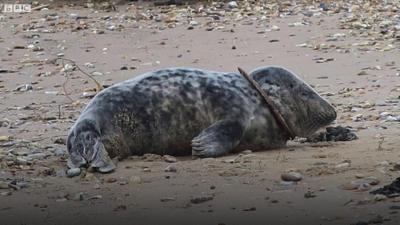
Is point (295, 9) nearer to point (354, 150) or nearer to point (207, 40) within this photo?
point (207, 40)

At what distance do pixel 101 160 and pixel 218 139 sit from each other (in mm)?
821

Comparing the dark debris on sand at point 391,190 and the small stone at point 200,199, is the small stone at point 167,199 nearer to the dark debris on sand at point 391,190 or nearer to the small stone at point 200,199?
the small stone at point 200,199

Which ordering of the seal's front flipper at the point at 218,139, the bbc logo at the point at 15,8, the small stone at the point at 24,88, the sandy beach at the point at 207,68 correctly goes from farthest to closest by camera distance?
the bbc logo at the point at 15,8 < the small stone at the point at 24,88 < the seal's front flipper at the point at 218,139 < the sandy beach at the point at 207,68

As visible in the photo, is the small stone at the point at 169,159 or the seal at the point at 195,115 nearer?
the small stone at the point at 169,159

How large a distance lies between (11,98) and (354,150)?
4.56 m

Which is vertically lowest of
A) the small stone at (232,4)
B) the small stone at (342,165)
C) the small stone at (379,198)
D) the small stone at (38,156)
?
the small stone at (232,4)

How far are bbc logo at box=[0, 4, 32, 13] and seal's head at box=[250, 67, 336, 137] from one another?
9.44 meters

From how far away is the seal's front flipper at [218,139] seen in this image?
5727mm

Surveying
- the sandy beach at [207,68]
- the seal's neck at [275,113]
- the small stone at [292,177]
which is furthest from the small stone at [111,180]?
the seal's neck at [275,113]

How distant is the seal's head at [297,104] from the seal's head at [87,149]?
4.18 feet

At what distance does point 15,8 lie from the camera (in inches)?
605

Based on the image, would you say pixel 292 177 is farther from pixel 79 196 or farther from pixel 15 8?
pixel 15 8

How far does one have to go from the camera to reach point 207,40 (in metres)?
11.8

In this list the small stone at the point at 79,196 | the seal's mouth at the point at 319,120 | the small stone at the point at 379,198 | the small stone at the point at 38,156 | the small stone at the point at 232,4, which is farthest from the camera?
the small stone at the point at 232,4
